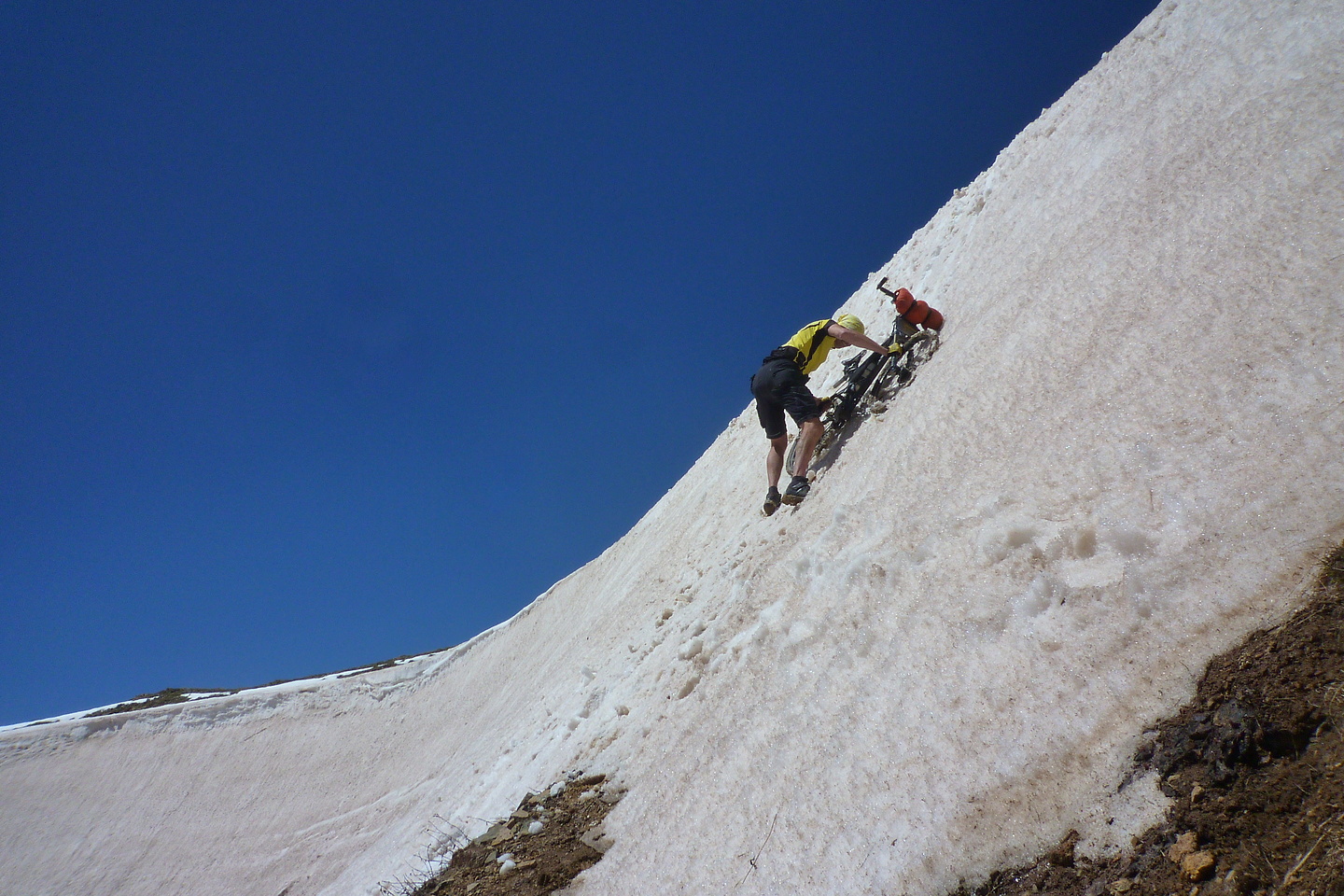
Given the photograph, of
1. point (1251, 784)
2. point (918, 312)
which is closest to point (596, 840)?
point (1251, 784)

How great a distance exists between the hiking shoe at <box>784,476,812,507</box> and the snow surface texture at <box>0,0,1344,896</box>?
0.17 meters

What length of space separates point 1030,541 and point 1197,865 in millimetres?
2108

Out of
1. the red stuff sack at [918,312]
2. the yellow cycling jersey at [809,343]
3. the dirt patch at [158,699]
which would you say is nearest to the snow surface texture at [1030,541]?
the red stuff sack at [918,312]

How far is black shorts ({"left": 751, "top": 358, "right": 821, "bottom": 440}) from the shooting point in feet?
25.0

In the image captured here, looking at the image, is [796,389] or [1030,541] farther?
[796,389]

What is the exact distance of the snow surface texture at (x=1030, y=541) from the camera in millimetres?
3145

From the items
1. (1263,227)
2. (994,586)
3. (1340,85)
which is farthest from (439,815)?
(1340,85)

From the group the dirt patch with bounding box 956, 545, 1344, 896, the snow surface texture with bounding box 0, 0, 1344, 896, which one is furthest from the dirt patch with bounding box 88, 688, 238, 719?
the dirt patch with bounding box 956, 545, 1344, 896

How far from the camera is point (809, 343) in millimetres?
7848

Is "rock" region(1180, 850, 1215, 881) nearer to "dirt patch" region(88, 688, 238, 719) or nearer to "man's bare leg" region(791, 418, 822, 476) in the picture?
"man's bare leg" region(791, 418, 822, 476)

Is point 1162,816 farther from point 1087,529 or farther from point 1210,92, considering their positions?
point 1210,92

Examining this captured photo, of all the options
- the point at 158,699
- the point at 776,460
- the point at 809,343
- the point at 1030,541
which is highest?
the point at 158,699

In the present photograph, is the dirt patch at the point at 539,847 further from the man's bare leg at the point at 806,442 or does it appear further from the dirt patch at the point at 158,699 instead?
the dirt patch at the point at 158,699

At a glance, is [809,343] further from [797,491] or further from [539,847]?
[539,847]
